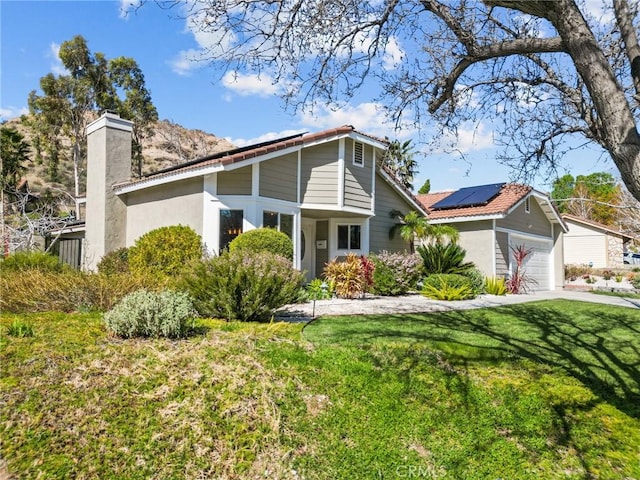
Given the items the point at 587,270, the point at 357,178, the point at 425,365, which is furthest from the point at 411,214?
the point at 587,270

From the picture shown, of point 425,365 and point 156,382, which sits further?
point 425,365

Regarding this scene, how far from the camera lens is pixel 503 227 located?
60.6 ft

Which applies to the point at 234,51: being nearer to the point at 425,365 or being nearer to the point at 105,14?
the point at 105,14

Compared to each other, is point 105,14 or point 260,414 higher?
point 105,14

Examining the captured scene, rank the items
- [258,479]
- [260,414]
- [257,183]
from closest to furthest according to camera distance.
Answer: [258,479], [260,414], [257,183]

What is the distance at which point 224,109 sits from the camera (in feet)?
27.8

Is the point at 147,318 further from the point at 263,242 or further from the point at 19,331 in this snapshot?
the point at 263,242

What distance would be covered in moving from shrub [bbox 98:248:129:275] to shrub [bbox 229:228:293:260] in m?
3.84

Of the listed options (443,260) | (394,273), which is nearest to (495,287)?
(443,260)

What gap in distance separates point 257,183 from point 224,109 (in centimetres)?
406

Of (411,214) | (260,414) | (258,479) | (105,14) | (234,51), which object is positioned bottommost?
(258,479)

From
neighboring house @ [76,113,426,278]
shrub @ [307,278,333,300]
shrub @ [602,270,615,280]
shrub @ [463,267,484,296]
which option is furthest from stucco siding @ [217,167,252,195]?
shrub @ [602,270,615,280]

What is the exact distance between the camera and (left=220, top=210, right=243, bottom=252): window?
39.7 ft

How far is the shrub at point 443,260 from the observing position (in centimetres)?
1486
